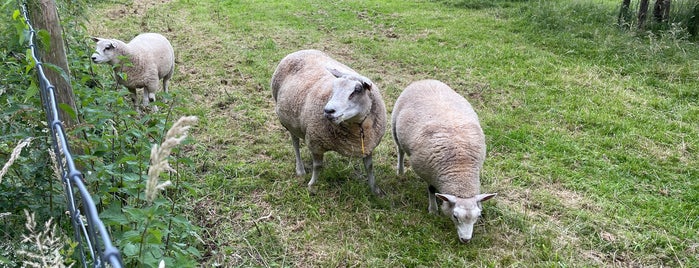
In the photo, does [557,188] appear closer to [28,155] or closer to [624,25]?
[28,155]

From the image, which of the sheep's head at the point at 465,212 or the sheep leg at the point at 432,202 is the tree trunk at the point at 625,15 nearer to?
the sheep leg at the point at 432,202

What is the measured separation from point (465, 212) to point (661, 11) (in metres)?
7.29

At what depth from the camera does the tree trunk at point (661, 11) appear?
843 centimetres

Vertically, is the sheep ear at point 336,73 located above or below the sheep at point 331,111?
above

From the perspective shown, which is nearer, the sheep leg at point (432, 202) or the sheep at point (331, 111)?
the sheep at point (331, 111)

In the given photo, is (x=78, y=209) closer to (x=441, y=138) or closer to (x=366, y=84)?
(x=366, y=84)

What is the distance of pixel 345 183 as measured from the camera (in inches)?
185

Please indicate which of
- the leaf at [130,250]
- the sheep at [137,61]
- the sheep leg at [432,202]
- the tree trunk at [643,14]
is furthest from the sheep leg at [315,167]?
the tree trunk at [643,14]

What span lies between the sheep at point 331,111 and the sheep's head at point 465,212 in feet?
3.09

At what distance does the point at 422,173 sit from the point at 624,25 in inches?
272

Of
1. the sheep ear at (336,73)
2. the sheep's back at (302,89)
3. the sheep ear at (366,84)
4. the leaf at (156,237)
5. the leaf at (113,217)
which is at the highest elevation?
the leaf at (156,237)

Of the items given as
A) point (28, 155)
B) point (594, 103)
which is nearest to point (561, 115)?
point (594, 103)

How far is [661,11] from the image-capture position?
848cm

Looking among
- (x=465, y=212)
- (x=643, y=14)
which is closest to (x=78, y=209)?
(x=465, y=212)
